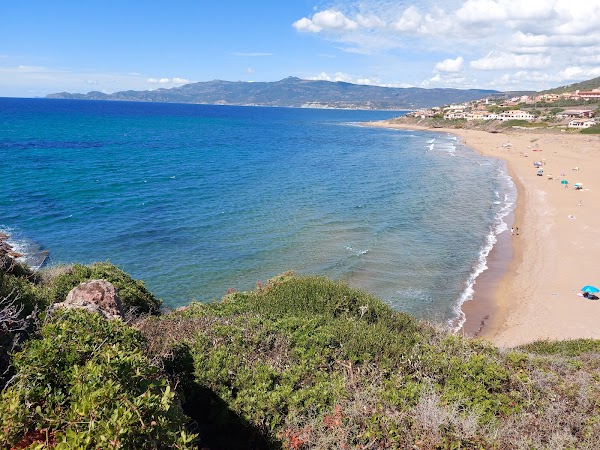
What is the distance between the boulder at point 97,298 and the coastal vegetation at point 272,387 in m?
0.55

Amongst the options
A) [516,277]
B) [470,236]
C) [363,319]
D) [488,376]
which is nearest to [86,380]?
[488,376]

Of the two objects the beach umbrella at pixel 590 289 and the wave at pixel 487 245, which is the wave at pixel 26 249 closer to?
the wave at pixel 487 245

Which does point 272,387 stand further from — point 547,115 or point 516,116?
point 547,115

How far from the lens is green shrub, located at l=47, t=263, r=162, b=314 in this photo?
43.3ft

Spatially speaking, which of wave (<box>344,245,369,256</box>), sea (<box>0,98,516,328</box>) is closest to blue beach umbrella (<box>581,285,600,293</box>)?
sea (<box>0,98,516,328</box>)

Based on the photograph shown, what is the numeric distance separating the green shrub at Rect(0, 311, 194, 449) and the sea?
1611 centimetres

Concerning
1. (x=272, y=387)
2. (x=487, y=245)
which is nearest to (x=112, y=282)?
(x=272, y=387)

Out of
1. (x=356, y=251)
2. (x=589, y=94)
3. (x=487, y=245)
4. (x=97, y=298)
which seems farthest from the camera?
(x=589, y=94)

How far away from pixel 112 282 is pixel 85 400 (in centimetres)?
1105

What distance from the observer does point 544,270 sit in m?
26.8

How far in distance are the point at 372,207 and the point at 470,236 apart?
1059cm

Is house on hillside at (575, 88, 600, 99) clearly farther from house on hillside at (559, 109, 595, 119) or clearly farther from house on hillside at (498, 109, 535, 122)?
house on hillside at (498, 109, 535, 122)

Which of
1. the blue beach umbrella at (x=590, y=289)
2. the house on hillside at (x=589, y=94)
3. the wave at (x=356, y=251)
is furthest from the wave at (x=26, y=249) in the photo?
the house on hillside at (x=589, y=94)

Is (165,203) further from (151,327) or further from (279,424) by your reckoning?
(279,424)
